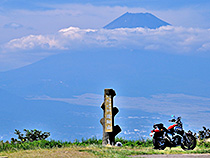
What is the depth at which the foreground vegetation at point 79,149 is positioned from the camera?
13.5 m

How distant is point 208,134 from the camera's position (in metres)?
19.6

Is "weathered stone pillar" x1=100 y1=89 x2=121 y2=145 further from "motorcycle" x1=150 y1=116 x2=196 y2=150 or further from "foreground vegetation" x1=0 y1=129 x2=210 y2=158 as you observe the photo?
"motorcycle" x1=150 y1=116 x2=196 y2=150

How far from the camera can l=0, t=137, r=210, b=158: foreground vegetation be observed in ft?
44.2

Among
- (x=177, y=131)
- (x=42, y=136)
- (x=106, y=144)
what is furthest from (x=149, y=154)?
(x=42, y=136)

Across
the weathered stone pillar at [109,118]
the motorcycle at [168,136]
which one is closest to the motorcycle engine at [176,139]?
the motorcycle at [168,136]

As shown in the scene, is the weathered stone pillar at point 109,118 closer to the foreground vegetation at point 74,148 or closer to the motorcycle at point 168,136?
the foreground vegetation at point 74,148

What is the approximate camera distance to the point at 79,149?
1467 centimetres

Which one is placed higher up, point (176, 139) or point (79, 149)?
point (176, 139)

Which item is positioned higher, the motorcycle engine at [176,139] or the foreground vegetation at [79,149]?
the motorcycle engine at [176,139]

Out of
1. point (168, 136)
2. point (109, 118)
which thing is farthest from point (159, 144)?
point (109, 118)

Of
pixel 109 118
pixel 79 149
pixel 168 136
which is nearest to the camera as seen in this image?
pixel 79 149

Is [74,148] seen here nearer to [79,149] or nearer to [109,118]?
[79,149]

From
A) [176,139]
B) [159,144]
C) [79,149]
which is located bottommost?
[79,149]

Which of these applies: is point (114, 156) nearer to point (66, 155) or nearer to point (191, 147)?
point (66, 155)
